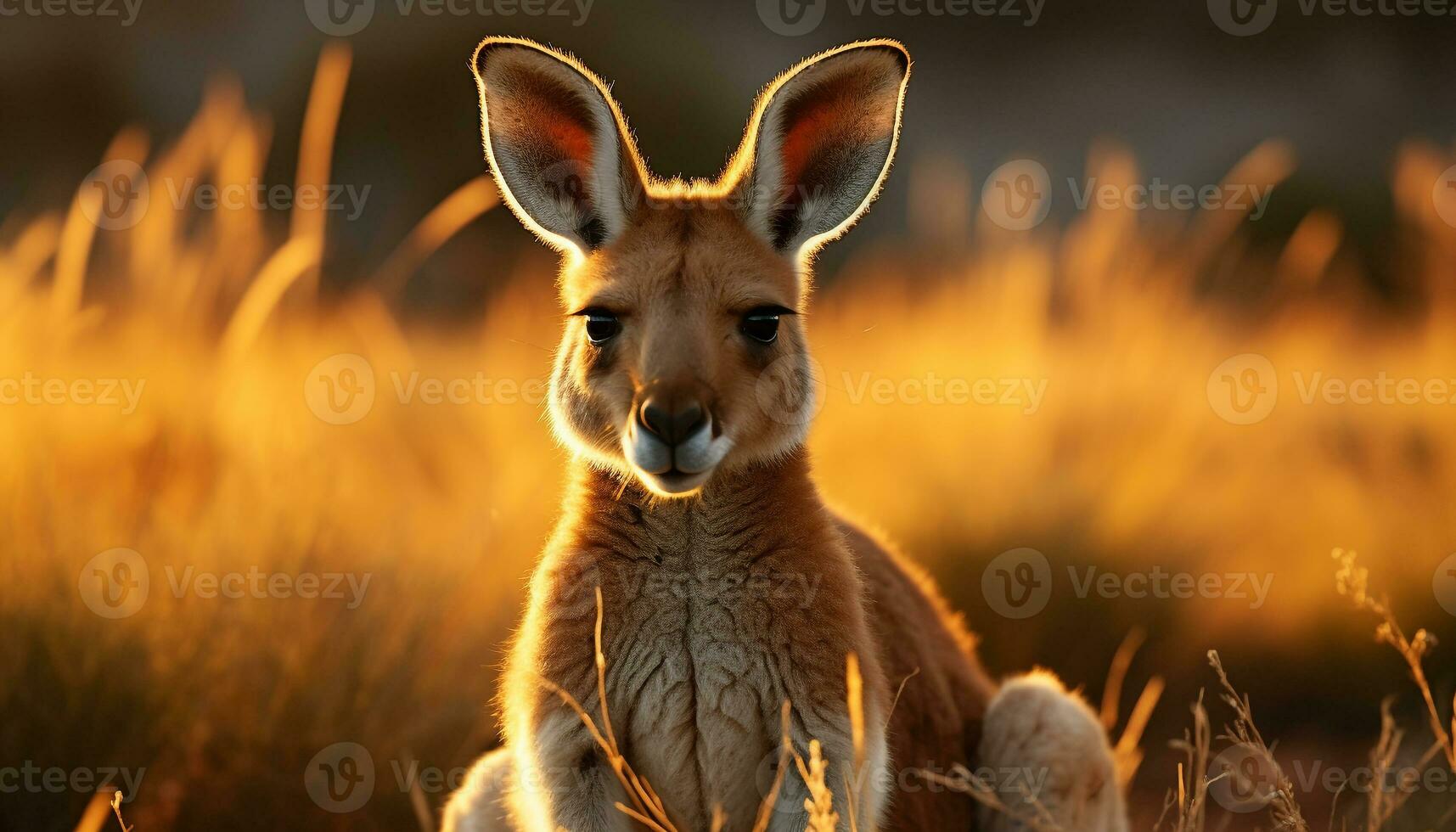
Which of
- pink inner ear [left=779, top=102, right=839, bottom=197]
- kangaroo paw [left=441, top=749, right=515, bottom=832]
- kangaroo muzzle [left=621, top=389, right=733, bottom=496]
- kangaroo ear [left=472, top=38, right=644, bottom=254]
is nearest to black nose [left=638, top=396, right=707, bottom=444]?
kangaroo muzzle [left=621, top=389, right=733, bottom=496]

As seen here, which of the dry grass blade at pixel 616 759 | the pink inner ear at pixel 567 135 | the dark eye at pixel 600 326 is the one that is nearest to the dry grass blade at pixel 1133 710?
the dry grass blade at pixel 616 759

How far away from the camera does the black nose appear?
2.91 meters

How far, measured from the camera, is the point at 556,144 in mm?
3559

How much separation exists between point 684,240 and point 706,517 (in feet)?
2.29

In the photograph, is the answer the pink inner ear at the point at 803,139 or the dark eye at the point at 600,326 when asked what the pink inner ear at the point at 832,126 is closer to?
the pink inner ear at the point at 803,139

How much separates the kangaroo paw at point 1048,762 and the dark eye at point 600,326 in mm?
1587

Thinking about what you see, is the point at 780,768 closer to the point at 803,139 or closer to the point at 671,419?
the point at 671,419

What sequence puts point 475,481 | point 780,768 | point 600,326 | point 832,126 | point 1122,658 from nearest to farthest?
point 780,768, point 600,326, point 832,126, point 1122,658, point 475,481

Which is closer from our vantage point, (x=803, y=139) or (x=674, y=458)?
(x=674, y=458)

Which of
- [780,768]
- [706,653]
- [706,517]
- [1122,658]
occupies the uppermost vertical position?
[706,517]

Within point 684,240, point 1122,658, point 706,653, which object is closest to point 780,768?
point 706,653

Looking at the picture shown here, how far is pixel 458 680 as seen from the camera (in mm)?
4949

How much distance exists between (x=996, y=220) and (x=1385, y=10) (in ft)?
22.7

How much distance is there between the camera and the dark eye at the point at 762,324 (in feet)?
10.7
